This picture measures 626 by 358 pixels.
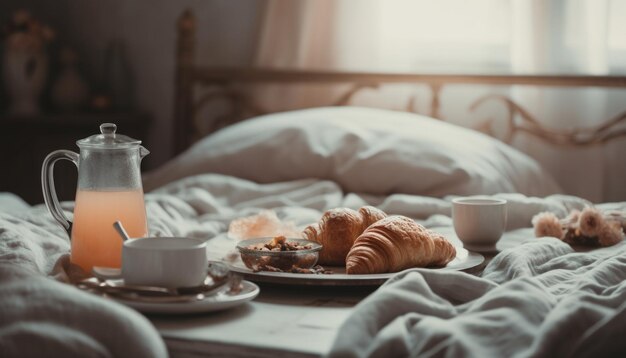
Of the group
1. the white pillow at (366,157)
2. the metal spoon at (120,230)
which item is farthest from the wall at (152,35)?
the metal spoon at (120,230)

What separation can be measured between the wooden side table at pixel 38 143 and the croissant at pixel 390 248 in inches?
Answer: 83.0

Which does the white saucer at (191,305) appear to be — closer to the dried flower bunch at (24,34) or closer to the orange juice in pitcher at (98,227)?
the orange juice in pitcher at (98,227)

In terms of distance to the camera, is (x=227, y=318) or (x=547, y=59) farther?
(x=547, y=59)

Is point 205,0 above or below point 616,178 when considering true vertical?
above

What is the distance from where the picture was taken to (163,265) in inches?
37.0

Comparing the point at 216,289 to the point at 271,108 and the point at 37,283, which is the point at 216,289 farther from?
the point at 271,108

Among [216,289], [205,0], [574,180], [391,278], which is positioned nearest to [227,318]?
[216,289]

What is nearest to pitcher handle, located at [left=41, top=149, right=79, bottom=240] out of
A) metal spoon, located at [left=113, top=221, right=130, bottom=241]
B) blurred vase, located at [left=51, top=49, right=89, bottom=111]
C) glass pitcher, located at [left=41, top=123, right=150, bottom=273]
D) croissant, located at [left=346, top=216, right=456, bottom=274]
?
glass pitcher, located at [left=41, top=123, right=150, bottom=273]

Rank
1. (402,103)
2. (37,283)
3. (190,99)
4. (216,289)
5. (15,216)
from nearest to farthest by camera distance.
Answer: (37,283) → (216,289) → (15,216) → (402,103) → (190,99)

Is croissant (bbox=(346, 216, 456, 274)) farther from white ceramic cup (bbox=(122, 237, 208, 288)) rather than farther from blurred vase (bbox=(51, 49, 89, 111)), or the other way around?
blurred vase (bbox=(51, 49, 89, 111))

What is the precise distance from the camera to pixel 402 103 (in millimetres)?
2818

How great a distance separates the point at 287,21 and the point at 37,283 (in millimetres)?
2182

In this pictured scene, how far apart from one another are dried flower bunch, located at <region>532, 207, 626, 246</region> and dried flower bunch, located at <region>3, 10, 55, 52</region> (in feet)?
7.20

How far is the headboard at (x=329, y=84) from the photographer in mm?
2547
